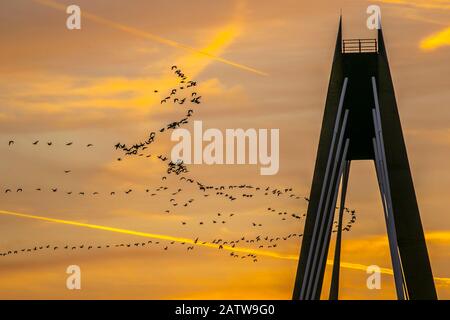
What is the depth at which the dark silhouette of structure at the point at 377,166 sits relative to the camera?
2512 inches

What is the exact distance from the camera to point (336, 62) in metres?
65.0

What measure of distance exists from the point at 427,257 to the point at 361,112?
7394 millimetres

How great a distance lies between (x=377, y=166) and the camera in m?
66.1

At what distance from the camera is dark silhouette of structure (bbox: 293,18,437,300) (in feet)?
209
